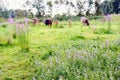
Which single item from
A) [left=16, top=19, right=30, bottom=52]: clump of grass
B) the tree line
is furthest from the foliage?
[left=16, top=19, right=30, bottom=52]: clump of grass

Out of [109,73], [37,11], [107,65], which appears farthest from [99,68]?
[37,11]

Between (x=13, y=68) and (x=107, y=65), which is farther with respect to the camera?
(x=13, y=68)

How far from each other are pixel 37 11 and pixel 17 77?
45555 millimetres

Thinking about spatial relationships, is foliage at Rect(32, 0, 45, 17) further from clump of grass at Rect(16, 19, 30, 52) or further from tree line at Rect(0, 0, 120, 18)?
clump of grass at Rect(16, 19, 30, 52)

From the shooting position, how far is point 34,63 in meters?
6.51

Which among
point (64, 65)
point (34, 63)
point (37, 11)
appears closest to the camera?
point (64, 65)

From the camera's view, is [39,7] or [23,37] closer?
[23,37]

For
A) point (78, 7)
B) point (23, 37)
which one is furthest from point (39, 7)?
point (23, 37)

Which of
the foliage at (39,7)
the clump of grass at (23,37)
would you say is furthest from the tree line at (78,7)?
the clump of grass at (23,37)

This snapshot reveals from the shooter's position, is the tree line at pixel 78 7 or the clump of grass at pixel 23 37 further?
the tree line at pixel 78 7

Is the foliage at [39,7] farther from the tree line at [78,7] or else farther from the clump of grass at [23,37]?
the clump of grass at [23,37]

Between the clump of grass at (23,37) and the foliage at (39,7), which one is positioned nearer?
the clump of grass at (23,37)

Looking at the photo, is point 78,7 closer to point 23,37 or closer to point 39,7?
point 39,7

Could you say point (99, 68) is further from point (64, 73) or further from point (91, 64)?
point (64, 73)
